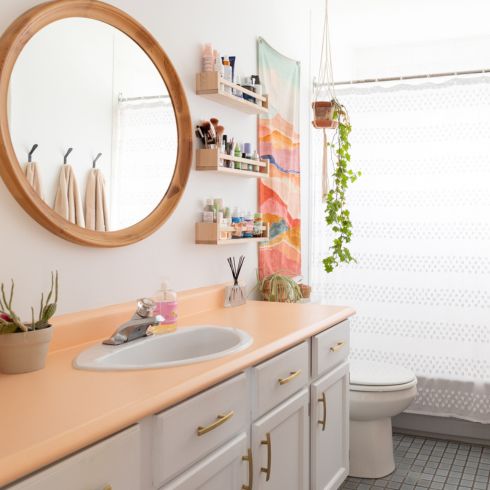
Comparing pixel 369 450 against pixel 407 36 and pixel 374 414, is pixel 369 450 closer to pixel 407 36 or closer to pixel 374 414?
pixel 374 414

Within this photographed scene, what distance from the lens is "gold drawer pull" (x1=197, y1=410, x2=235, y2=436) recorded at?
144cm

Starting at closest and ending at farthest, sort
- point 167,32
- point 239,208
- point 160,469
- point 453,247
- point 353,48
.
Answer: point 160,469
point 167,32
point 239,208
point 453,247
point 353,48

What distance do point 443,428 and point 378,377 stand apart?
0.74 m

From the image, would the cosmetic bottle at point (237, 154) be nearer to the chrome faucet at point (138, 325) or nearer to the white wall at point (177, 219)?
the white wall at point (177, 219)

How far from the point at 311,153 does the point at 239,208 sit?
98 cm

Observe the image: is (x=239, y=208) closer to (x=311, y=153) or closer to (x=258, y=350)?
(x=311, y=153)

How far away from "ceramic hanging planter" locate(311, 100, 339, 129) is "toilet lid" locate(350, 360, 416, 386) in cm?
121

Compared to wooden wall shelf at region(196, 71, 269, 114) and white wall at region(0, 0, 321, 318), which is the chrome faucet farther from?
wooden wall shelf at region(196, 71, 269, 114)

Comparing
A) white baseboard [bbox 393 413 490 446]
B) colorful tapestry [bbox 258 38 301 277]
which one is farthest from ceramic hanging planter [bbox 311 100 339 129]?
white baseboard [bbox 393 413 490 446]

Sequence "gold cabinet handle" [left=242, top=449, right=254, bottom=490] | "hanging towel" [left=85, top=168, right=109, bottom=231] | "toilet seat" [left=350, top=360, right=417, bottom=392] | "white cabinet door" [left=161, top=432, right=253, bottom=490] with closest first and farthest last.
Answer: "white cabinet door" [left=161, top=432, right=253, bottom=490] → "gold cabinet handle" [left=242, top=449, right=254, bottom=490] → "hanging towel" [left=85, top=168, right=109, bottom=231] → "toilet seat" [left=350, top=360, right=417, bottom=392]

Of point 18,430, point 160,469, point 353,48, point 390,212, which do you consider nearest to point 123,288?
point 160,469

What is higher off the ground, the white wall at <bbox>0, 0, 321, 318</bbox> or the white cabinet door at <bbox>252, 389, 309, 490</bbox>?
the white wall at <bbox>0, 0, 321, 318</bbox>

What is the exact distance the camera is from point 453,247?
10.6 ft

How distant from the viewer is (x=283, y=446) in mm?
1942
